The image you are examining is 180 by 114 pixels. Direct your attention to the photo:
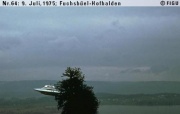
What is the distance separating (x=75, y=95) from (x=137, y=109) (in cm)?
44

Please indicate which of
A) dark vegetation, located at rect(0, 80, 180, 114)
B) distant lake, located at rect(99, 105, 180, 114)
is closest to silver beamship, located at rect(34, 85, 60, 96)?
dark vegetation, located at rect(0, 80, 180, 114)

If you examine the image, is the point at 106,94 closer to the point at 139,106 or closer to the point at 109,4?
the point at 139,106

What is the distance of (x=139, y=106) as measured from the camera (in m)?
2.29

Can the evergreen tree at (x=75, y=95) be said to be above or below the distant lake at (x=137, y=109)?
above

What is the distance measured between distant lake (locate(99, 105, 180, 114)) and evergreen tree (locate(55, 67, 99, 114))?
73mm

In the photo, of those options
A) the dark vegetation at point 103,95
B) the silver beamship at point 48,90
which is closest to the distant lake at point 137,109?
the dark vegetation at point 103,95

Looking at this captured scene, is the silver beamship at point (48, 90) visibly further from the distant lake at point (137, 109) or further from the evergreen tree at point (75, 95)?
the distant lake at point (137, 109)

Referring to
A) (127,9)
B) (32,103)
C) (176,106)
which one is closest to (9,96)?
(32,103)

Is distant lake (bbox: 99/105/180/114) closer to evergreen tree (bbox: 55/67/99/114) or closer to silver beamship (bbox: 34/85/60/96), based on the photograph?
evergreen tree (bbox: 55/67/99/114)

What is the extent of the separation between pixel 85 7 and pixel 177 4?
0.62m

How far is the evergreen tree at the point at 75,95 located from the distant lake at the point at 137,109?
0.07 meters

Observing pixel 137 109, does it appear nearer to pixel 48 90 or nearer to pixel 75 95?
pixel 75 95

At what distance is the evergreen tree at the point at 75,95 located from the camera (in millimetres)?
2215

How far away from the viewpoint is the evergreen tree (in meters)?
2.21
